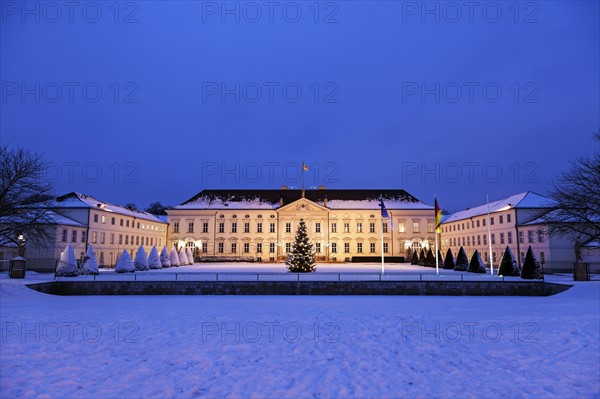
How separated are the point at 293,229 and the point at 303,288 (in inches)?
1657

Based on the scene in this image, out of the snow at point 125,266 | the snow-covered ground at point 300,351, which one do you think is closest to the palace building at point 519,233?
the snow-covered ground at point 300,351

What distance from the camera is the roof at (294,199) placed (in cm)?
6931

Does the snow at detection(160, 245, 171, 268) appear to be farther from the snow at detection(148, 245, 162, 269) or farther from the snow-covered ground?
the snow-covered ground

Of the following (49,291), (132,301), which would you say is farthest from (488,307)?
(49,291)

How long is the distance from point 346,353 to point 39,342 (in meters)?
10.0

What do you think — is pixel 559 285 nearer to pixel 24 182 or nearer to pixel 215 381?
pixel 215 381

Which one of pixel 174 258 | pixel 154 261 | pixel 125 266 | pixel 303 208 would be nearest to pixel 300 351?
pixel 125 266

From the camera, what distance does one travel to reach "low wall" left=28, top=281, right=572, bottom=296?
25.9 metres

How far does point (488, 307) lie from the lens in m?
20.1

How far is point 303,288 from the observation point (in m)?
26.2

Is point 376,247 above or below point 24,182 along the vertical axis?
below

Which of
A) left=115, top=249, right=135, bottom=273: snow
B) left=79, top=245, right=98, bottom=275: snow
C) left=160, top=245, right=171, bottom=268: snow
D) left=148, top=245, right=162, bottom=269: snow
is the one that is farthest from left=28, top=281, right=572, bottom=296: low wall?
left=160, top=245, right=171, bottom=268: snow

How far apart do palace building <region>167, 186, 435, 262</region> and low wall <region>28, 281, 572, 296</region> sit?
40.5 metres

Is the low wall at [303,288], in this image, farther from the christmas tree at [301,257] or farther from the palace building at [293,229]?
the palace building at [293,229]
